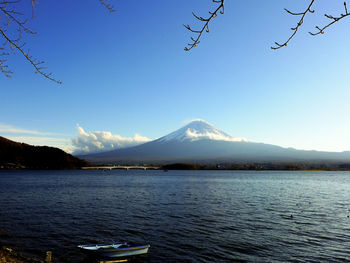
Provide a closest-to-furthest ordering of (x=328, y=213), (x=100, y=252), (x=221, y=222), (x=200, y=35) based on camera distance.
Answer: (x=200, y=35), (x=100, y=252), (x=221, y=222), (x=328, y=213)

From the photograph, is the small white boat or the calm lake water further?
the calm lake water

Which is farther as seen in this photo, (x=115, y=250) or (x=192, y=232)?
(x=192, y=232)

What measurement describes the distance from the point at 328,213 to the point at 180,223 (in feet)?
74.2

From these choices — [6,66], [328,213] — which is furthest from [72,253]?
[328,213]

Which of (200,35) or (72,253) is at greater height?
(200,35)

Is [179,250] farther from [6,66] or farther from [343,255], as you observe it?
[6,66]

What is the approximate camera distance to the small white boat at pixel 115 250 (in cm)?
1579

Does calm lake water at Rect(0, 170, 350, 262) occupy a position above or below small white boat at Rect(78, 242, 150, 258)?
below

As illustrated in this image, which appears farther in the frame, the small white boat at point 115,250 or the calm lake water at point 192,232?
the calm lake water at point 192,232

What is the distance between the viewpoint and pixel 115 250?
52.6ft

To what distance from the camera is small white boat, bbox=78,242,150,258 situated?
622 inches

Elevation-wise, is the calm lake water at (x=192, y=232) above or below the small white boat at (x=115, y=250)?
below

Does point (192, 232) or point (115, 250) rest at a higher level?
point (115, 250)

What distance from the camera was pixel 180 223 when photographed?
2794 cm
